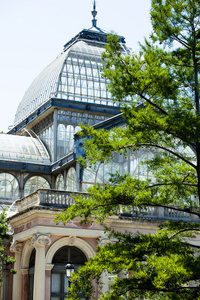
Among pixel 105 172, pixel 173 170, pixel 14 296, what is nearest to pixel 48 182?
pixel 105 172

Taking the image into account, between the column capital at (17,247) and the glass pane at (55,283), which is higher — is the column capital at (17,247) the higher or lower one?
the higher one

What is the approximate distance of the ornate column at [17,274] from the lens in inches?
976

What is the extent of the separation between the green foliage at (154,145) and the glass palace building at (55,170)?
67.0 inches

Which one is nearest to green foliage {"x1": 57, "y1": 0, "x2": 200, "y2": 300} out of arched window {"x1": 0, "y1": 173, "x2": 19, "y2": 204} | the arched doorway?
the arched doorway

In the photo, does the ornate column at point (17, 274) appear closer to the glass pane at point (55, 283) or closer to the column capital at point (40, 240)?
the glass pane at point (55, 283)

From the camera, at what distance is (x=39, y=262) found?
2277 cm

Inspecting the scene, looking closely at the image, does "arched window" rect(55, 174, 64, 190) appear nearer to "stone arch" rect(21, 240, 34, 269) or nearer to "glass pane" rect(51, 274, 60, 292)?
"stone arch" rect(21, 240, 34, 269)

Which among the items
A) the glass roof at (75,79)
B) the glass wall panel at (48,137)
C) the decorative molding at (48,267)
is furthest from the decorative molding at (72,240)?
the glass roof at (75,79)

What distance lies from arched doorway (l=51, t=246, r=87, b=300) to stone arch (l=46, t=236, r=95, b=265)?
1.06ft

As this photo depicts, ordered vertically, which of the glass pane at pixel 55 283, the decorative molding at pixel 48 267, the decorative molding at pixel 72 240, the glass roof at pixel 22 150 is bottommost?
the glass pane at pixel 55 283

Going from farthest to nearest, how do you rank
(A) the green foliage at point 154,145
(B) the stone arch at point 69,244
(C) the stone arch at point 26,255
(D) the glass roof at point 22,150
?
(D) the glass roof at point 22,150 < (C) the stone arch at point 26,255 < (B) the stone arch at point 69,244 < (A) the green foliage at point 154,145

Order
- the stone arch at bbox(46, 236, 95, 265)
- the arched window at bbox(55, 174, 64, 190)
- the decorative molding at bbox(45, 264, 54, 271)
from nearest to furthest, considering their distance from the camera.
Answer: the decorative molding at bbox(45, 264, 54, 271)
the stone arch at bbox(46, 236, 95, 265)
the arched window at bbox(55, 174, 64, 190)

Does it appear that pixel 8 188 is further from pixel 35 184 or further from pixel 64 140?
pixel 64 140

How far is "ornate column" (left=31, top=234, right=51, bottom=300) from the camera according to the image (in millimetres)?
22528
